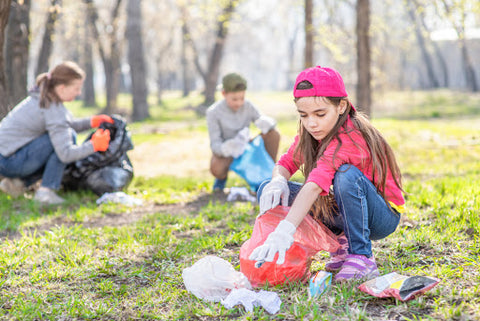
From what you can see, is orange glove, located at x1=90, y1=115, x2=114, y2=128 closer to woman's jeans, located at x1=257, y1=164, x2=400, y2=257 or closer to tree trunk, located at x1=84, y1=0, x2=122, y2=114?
woman's jeans, located at x1=257, y1=164, x2=400, y2=257

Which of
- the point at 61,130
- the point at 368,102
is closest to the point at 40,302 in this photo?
the point at 61,130

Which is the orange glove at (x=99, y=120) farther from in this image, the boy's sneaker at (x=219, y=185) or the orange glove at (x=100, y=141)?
the boy's sneaker at (x=219, y=185)

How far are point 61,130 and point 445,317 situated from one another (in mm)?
3578

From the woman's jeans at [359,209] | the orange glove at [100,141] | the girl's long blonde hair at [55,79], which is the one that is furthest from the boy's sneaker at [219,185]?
the woman's jeans at [359,209]

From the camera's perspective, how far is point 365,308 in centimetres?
196

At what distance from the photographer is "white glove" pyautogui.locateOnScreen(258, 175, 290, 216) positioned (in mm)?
2320

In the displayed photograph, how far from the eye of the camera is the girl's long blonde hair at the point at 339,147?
2273 mm

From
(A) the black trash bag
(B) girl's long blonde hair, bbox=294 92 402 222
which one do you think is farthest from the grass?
(B) girl's long blonde hair, bbox=294 92 402 222

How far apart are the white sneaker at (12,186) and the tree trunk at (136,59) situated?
29.3ft

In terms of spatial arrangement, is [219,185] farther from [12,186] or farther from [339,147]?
[339,147]

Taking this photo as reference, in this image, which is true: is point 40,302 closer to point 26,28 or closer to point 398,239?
point 398,239

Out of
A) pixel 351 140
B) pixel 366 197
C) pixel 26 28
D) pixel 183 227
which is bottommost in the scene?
pixel 183 227

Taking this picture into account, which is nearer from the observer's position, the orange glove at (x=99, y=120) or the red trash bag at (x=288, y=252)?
the red trash bag at (x=288, y=252)

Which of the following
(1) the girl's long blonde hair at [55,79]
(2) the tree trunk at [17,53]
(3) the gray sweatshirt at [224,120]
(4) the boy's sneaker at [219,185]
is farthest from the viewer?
(2) the tree trunk at [17,53]
